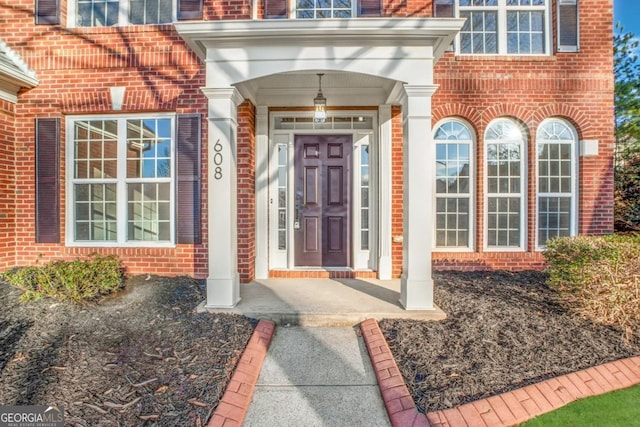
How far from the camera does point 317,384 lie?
8.93 feet

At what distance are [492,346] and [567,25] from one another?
17.0 ft

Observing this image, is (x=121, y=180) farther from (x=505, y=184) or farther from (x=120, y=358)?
(x=505, y=184)

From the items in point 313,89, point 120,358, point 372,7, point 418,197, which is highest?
point 372,7

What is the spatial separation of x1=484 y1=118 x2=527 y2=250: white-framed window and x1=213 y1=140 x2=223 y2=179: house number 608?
4068mm

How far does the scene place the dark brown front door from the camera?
209 inches

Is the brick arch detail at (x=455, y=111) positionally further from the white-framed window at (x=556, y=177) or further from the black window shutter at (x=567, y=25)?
the black window shutter at (x=567, y=25)

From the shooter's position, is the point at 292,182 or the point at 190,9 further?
the point at 292,182

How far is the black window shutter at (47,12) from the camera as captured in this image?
4.99m

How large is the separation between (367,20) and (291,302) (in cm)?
313

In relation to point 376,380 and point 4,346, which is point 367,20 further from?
point 4,346

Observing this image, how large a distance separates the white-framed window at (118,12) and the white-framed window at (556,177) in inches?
236

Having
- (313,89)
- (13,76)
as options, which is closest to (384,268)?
(313,89)

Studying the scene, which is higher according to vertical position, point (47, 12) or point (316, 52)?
point (47, 12)

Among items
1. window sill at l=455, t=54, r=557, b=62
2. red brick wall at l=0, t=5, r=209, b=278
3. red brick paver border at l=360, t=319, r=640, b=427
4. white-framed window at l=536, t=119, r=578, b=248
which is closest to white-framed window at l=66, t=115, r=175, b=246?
red brick wall at l=0, t=5, r=209, b=278
